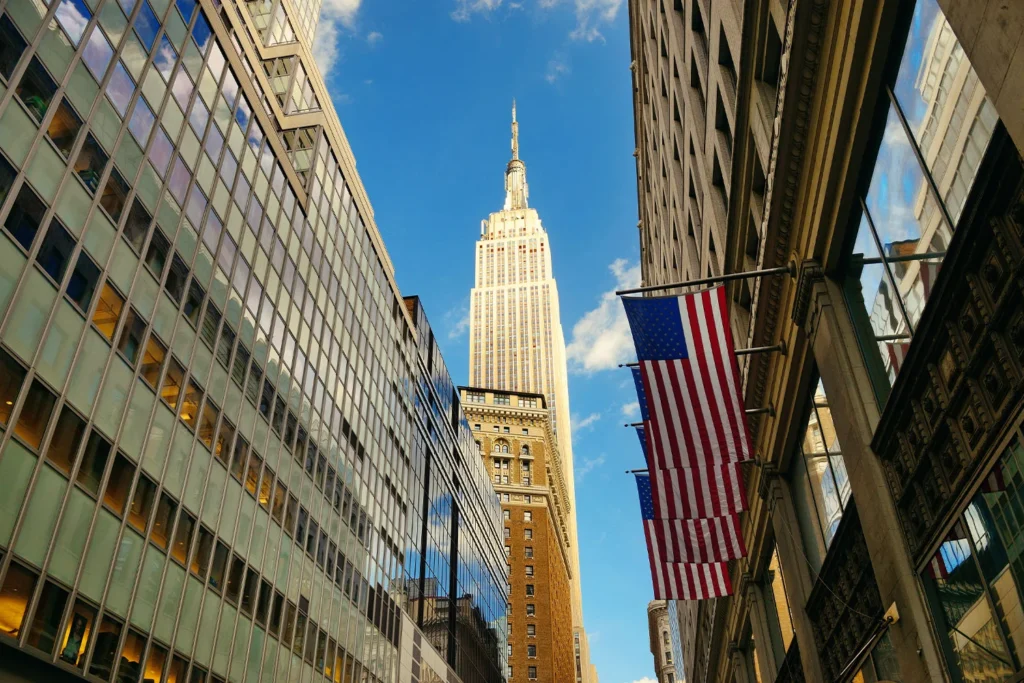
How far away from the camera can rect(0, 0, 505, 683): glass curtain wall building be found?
19141mm

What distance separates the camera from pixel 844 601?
17.6 meters

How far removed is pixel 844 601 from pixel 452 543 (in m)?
46.9

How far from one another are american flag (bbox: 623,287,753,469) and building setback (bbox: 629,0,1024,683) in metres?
1.87

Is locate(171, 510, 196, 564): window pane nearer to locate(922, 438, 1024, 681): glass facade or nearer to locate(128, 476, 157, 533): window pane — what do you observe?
locate(128, 476, 157, 533): window pane

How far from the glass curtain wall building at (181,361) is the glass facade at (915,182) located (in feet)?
57.7

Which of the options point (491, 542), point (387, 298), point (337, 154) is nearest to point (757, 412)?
point (337, 154)

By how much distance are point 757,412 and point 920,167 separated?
35.2 ft

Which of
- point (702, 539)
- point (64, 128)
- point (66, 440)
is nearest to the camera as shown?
point (702, 539)

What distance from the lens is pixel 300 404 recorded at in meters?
35.1

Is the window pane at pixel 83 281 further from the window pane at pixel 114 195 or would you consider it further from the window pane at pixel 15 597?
the window pane at pixel 15 597

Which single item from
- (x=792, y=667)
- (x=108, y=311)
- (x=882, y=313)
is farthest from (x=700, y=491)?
(x=108, y=311)

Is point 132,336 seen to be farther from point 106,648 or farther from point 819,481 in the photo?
point 819,481

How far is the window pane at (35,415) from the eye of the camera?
1841cm

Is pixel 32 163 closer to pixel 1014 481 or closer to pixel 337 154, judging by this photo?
pixel 1014 481
